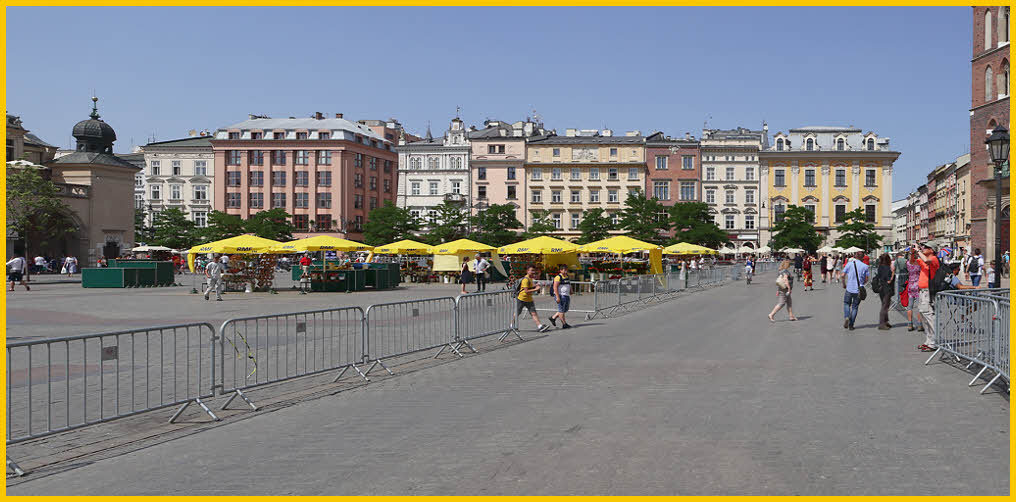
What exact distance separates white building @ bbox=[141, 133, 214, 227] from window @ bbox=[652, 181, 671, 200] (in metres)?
51.3

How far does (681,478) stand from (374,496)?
2.06m

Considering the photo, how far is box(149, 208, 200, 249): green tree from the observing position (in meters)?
84.2

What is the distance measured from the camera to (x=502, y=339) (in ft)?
51.8

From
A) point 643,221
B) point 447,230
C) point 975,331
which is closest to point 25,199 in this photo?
point 447,230

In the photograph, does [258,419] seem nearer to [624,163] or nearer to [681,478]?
[681,478]

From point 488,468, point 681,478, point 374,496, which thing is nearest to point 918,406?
point 681,478

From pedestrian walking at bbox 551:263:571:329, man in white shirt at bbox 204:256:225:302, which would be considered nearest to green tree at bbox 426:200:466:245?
man in white shirt at bbox 204:256:225:302

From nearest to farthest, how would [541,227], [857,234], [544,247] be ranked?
[544,247] < [541,227] < [857,234]

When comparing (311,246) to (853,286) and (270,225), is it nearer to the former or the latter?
(853,286)

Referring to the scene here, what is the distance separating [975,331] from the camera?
11.2 m

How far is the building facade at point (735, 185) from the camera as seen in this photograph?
102m

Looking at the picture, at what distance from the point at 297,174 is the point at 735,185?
49.5 metres

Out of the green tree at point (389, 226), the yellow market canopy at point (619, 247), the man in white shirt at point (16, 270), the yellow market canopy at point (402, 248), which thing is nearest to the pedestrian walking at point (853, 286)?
the yellow market canopy at point (619, 247)

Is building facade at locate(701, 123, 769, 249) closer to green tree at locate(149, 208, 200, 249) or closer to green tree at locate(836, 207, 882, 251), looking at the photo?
green tree at locate(836, 207, 882, 251)
